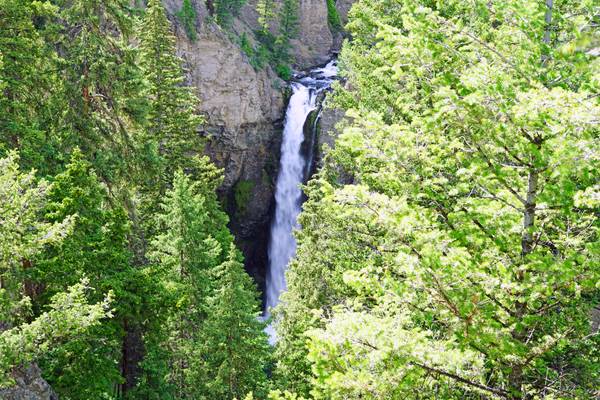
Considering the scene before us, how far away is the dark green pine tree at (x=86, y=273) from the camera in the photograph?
11.3 metres

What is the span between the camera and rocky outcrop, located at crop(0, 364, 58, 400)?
28.2 ft

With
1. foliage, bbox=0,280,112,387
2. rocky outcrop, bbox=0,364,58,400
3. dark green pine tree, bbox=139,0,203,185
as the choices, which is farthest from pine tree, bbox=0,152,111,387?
dark green pine tree, bbox=139,0,203,185

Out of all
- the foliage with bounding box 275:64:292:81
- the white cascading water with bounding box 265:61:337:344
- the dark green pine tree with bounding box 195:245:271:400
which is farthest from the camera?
the foliage with bounding box 275:64:292:81

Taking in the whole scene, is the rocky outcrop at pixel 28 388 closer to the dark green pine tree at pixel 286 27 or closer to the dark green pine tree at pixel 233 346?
the dark green pine tree at pixel 233 346

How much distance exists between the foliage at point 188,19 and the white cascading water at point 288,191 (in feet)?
29.6

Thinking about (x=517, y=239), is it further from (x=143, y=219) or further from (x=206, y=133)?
(x=206, y=133)

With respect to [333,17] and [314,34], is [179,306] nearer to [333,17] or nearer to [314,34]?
[314,34]

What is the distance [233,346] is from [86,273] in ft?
15.5

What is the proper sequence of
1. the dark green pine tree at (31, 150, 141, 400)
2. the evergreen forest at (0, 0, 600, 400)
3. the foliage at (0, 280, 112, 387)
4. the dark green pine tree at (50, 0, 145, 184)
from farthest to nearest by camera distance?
the dark green pine tree at (50, 0, 145, 184) < the dark green pine tree at (31, 150, 141, 400) < the foliage at (0, 280, 112, 387) < the evergreen forest at (0, 0, 600, 400)

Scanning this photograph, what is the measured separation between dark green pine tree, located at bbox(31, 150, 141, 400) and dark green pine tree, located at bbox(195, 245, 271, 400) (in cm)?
266

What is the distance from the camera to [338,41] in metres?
53.2

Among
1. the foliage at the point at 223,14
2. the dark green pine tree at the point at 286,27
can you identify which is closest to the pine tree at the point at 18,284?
the foliage at the point at 223,14

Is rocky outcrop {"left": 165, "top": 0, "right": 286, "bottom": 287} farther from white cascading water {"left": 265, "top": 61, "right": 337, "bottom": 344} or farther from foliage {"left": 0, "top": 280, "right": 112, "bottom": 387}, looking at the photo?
foliage {"left": 0, "top": 280, "right": 112, "bottom": 387}

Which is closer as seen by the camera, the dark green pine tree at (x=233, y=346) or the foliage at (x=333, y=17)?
the dark green pine tree at (x=233, y=346)
